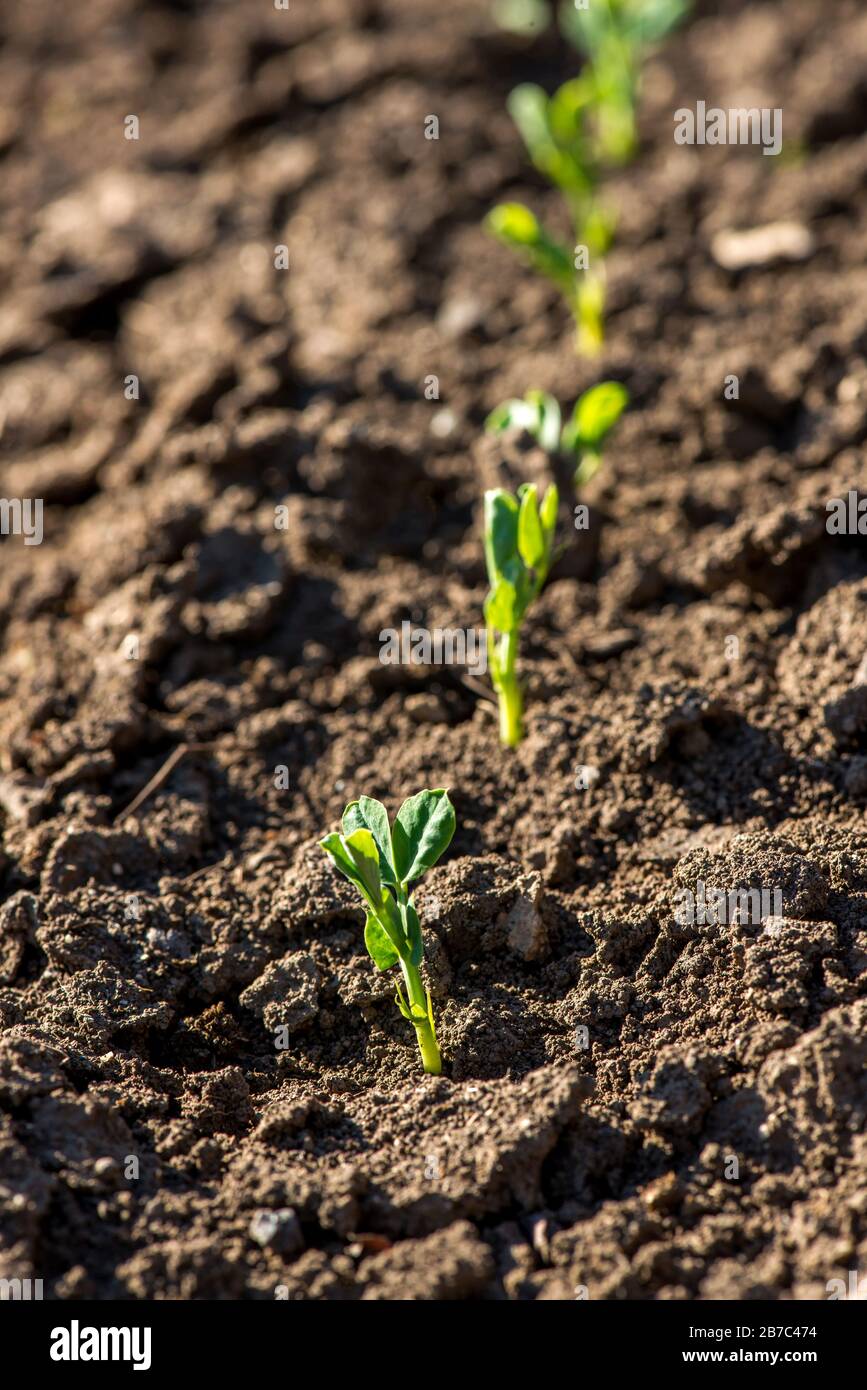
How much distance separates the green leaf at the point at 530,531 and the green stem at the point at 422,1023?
0.82m

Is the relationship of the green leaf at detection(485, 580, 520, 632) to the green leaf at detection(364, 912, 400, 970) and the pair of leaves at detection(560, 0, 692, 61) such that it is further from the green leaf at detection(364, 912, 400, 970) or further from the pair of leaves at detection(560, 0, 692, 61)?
the pair of leaves at detection(560, 0, 692, 61)

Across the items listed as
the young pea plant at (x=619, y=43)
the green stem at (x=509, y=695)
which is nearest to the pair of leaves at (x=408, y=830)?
the green stem at (x=509, y=695)

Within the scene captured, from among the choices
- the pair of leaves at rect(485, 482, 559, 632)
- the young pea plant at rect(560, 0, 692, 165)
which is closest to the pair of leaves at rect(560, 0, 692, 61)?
the young pea plant at rect(560, 0, 692, 165)

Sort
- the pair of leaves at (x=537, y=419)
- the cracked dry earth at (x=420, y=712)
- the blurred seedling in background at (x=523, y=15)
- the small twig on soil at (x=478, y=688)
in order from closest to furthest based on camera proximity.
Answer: the cracked dry earth at (x=420, y=712) < the small twig on soil at (x=478, y=688) < the pair of leaves at (x=537, y=419) < the blurred seedling in background at (x=523, y=15)

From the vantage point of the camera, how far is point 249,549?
3.06 metres

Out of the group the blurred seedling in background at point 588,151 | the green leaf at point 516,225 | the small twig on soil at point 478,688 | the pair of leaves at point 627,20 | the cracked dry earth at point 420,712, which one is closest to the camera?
the cracked dry earth at point 420,712

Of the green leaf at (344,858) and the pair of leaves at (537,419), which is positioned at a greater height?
the pair of leaves at (537,419)

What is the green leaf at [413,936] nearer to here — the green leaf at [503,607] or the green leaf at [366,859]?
the green leaf at [366,859]

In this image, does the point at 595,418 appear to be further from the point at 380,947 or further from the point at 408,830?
the point at 380,947

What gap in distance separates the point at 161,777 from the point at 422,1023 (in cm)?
87

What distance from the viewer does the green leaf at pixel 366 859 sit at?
1948mm

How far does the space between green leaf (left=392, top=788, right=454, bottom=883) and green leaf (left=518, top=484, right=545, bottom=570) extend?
1.90 ft

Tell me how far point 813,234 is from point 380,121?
1637 mm

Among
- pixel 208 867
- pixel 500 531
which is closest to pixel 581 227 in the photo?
pixel 500 531
